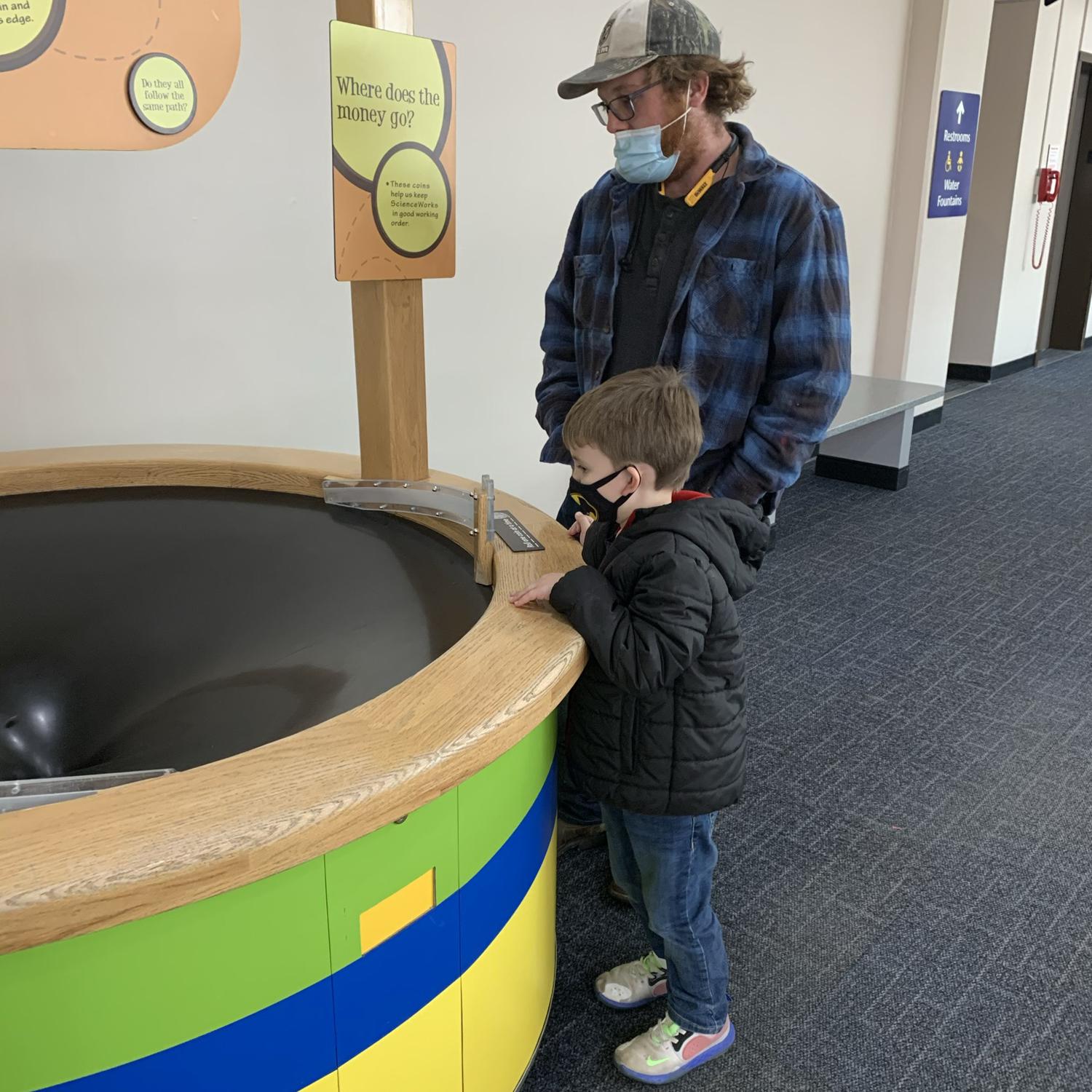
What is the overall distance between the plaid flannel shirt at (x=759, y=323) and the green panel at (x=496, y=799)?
2.04 feet

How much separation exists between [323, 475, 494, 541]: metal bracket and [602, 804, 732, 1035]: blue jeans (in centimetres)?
46

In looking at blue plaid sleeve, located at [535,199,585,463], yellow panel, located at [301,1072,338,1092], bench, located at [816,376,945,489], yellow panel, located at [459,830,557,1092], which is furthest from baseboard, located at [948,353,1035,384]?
yellow panel, located at [301,1072,338,1092]

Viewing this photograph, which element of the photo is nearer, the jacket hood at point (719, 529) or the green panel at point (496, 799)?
the green panel at point (496, 799)

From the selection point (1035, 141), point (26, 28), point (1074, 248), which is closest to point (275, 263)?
point (26, 28)

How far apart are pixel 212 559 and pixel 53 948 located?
76 cm

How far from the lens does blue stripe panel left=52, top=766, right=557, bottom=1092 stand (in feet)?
2.60

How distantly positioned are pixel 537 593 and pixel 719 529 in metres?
0.23

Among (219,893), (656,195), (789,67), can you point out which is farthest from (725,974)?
(789,67)

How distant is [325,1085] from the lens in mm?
910

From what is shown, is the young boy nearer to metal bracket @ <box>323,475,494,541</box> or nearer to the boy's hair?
the boy's hair

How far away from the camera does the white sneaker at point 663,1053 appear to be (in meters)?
A: 1.38

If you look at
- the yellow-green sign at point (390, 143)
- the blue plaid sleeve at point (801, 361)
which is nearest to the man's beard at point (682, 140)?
the blue plaid sleeve at point (801, 361)

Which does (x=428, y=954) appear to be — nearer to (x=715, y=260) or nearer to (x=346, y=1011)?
(x=346, y=1011)

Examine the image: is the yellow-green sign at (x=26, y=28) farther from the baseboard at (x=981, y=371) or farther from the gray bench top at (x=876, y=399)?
the baseboard at (x=981, y=371)
